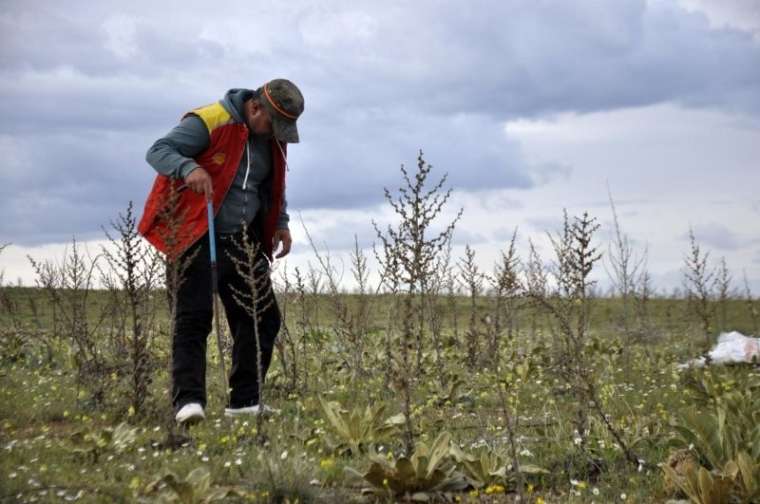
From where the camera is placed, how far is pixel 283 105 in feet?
19.4

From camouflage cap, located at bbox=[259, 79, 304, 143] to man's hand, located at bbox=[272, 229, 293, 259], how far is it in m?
0.83

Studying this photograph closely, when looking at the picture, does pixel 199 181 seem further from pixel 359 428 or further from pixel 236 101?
pixel 359 428

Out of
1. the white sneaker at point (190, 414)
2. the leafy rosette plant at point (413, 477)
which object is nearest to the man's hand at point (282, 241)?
the white sneaker at point (190, 414)

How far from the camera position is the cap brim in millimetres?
5996

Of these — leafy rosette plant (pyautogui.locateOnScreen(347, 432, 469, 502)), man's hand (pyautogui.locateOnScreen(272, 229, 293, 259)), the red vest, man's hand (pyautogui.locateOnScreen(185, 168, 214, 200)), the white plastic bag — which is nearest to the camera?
leafy rosette plant (pyautogui.locateOnScreen(347, 432, 469, 502))

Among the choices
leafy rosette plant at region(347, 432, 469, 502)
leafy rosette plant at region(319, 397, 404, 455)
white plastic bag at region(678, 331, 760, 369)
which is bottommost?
leafy rosette plant at region(347, 432, 469, 502)

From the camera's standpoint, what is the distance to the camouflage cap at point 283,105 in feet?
19.4

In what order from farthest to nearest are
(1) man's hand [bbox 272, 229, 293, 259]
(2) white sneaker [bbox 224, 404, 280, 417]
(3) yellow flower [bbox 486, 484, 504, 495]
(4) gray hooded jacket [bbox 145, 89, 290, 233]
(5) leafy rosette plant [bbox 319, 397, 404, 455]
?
(1) man's hand [bbox 272, 229, 293, 259] → (2) white sneaker [bbox 224, 404, 280, 417] → (4) gray hooded jacket [bbox 145, 89, 290, 233] → (5) leafy rosette plant [bbox 319, 397, 404, 455] → (3) yellow flower [bbox 486, 484, 504, 495]

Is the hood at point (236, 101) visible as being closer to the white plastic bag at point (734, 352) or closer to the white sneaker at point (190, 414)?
the white sneaker at point (190, 414)

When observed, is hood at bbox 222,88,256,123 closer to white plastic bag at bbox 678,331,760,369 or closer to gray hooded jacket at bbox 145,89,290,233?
gray hooded jacket at bbox 145,89,290,233

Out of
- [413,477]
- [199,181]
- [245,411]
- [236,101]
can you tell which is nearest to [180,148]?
[199,181]

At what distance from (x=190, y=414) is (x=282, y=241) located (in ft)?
5.24

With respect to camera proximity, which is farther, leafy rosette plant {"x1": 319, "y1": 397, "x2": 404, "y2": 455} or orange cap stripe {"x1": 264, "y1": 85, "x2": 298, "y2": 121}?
orange cap stripe {"x1": 264, "y1": 85, "x2": 298, "y2": 121}

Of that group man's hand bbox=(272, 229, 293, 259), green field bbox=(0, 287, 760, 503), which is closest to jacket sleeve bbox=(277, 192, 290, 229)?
man's hand bbox=(272, 229, 293, 259)
